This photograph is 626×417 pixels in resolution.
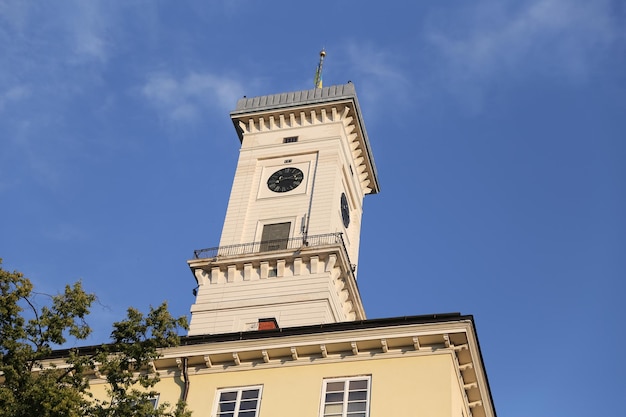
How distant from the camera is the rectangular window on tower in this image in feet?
179

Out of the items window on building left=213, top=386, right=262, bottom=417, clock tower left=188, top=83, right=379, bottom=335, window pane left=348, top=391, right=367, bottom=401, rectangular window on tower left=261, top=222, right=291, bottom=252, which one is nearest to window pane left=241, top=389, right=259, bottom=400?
window on building left=213, top=386, right=262, bottom=417

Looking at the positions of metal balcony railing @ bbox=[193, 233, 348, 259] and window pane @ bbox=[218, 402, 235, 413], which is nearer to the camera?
window pane @ bbox=[218, 402, 235, 413]

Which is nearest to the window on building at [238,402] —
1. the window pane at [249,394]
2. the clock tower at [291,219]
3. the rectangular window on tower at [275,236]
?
the window pane at [249,394]

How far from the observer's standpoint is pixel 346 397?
27375 millimetres

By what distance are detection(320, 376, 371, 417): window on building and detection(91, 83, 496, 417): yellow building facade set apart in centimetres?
3

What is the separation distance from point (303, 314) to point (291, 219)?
7.83 meters

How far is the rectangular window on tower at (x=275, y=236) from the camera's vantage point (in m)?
54.6

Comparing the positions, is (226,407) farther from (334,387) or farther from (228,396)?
(334,387)

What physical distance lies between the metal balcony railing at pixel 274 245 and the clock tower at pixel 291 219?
0.19 feet

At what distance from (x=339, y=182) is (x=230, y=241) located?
316 inches

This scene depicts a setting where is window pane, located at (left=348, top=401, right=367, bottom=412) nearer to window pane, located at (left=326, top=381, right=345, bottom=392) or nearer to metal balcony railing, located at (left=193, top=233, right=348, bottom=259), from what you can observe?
window pane, located at (left=326, top=381, right=345, bottom=392)

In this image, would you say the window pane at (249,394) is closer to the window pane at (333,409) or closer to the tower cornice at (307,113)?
the window pane at (333,409)

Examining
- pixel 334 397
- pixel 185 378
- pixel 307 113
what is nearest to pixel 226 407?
pixel 185 378

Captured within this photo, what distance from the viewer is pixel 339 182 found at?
58812 mm
